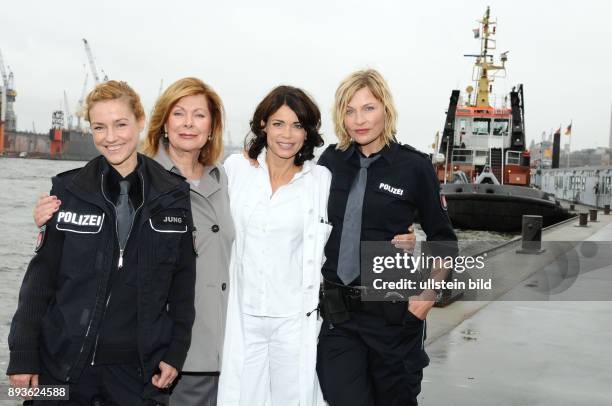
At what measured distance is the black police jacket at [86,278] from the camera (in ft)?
7.32

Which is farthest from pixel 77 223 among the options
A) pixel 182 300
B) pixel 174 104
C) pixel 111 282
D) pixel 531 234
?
pixel 531 234

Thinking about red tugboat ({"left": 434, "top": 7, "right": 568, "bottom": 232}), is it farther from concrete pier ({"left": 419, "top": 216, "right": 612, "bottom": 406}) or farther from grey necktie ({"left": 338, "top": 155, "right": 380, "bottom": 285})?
grey necktie ({"left": 338, "top": 155, "right": 380, "bottom": 285})

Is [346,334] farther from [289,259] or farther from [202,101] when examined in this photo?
[202,101]

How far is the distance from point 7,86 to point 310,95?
16017cm

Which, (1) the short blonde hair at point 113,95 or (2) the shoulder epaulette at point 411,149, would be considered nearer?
(1) the short blonde hair at point 113,95

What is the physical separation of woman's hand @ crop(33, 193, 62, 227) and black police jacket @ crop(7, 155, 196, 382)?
0.03m

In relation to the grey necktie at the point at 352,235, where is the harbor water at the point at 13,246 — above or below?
Result: below

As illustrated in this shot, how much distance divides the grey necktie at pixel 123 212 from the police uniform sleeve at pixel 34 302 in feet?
0.74

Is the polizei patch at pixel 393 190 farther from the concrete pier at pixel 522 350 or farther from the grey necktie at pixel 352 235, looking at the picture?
the concrete pier at pixel 522 350

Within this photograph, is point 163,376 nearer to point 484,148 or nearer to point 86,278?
point 86,278

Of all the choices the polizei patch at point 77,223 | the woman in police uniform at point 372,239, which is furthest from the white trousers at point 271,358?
the polizei patch at point 77,223

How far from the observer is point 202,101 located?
2762 millimetres

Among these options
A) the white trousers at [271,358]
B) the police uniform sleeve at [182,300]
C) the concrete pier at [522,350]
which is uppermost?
the police uniform sleeve at [182,300]

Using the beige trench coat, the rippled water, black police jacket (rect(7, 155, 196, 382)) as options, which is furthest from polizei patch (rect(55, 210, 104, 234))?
the rippled water
